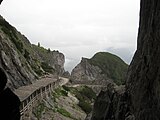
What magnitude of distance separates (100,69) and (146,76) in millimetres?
136295

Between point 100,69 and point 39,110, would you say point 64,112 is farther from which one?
point 100,69

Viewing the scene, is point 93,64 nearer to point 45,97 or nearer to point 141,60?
point 45,97

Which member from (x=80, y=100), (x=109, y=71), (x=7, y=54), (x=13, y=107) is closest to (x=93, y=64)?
(x=109, y=71)

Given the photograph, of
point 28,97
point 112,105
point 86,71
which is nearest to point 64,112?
point 28,97

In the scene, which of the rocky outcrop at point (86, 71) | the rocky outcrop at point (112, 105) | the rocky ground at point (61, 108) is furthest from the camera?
the rocky outcrop at point (86, 71)

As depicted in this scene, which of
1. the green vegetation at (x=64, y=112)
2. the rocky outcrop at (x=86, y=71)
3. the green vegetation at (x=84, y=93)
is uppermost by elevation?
the rocky outcrop at (x=86, y=71)

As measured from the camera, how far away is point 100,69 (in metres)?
159

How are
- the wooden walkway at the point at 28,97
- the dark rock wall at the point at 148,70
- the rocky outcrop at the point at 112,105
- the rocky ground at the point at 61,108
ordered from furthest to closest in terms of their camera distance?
the rocky ground at the point at 61,108
the wooden walkway at the point at 28,97
the rocky outcrop at the point at 112,105
the dark rock wall at the point at 148,70

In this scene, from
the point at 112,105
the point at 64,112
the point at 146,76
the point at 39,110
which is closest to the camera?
the point at 146,76

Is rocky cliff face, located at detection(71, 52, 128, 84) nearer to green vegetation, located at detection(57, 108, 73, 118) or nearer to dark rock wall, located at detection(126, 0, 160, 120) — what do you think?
green vegetation, located at detection(57, 108, 73, 118)

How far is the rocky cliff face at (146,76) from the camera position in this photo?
20.8 meters

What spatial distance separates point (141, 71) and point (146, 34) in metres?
2.50

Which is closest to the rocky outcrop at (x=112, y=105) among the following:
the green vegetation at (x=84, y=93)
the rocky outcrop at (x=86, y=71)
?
the green vegetation at (x=84, y=93)

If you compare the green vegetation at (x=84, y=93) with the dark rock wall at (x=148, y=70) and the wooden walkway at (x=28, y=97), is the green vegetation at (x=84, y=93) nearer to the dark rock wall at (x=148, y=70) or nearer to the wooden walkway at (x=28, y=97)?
the wooden walkway at (x=28, y=97)
